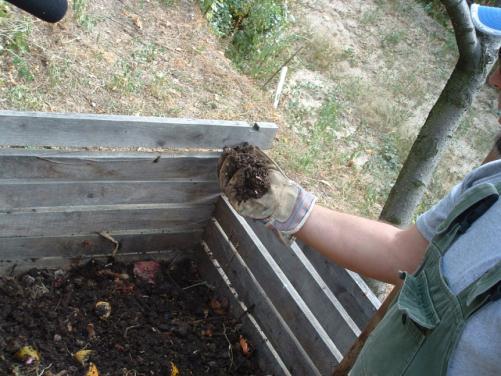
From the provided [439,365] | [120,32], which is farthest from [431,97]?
[439,365]

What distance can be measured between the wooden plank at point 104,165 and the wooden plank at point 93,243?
1.27 ft

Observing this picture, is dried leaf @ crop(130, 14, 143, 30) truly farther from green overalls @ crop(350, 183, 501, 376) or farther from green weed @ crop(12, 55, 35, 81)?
green overalls @ crop(350, 183, 501, 376)

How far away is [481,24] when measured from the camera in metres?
1.84

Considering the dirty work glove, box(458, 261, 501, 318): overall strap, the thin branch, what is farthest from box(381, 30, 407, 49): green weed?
box(458, 261, 501, 318): overall strap

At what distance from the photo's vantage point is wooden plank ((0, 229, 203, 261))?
102 inches

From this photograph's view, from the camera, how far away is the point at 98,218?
2697mm

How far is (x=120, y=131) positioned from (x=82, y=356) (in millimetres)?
984

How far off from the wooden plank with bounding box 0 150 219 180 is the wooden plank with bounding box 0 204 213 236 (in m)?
0.21

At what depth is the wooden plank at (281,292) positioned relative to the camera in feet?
7.76

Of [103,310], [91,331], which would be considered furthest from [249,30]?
[91,331]

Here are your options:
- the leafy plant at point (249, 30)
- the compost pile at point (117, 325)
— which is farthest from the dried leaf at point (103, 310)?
the leafy plant at point (249, 30)

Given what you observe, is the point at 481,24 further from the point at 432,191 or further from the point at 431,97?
the point at 431,97

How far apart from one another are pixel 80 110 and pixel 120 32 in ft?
3.94

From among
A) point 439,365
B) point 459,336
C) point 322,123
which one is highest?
point 459,336
